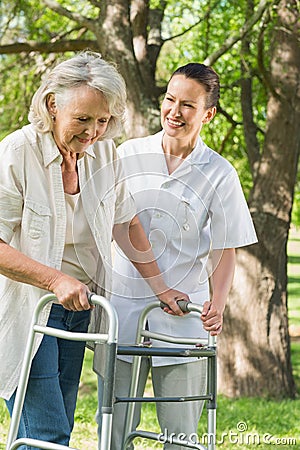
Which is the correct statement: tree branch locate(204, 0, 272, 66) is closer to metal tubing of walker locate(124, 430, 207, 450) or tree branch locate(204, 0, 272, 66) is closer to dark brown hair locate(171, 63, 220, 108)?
dark brown hair locate(171, 63, 220, 108)

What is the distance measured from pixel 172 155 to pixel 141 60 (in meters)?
3.84

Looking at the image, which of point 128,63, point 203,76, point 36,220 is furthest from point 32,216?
point 128,63

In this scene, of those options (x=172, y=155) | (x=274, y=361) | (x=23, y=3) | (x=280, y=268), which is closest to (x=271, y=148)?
(x=280, y=268)

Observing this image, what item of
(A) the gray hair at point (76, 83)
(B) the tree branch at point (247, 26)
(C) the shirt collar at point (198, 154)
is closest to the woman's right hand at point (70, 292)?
(A) the gray hair at point (76, 83)

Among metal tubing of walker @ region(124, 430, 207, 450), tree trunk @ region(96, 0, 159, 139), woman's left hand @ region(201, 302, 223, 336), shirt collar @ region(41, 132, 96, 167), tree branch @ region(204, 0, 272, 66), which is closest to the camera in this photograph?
shirt collar @ region(41, 132, 96, 167)

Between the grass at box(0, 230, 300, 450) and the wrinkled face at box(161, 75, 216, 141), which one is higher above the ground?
the wrinkled face at box(161, 75, 216, 141)

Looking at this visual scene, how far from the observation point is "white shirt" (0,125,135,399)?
2631 mm

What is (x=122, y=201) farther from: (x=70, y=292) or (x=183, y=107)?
(x=70, y=292)

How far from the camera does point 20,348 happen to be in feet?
8.97

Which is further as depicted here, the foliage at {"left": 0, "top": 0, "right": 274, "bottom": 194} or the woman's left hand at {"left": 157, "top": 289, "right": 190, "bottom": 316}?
the foliage at {"left": 0, "top": 0, "right": 274, "bottom": 194}

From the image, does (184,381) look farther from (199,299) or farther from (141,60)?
(141,60)

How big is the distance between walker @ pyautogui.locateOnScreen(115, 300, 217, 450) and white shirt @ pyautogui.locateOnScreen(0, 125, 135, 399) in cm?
34

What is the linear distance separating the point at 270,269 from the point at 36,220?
458cm

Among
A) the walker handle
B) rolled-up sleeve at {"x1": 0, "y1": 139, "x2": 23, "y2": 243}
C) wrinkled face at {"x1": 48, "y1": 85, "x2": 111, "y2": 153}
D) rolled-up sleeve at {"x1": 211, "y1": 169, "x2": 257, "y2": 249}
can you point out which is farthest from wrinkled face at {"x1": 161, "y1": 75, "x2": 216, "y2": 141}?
rolled-up sleeve at {"x1": 0, "y1": 139, "x2": 23, "y2": 243}
